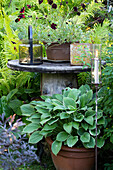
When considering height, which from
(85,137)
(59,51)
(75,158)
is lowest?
(75,158)

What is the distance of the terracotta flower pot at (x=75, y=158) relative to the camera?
240 cm

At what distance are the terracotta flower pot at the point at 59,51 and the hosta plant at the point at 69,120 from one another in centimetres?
37

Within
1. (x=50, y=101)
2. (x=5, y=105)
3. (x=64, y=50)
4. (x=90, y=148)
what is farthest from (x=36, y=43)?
(x=90, y=148)

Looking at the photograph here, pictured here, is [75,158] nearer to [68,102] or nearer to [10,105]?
[68,102]

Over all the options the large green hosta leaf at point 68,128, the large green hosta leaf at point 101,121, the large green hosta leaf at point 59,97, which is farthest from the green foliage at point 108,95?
the large green hosta leaf at point 59,97

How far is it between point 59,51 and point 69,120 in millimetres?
806

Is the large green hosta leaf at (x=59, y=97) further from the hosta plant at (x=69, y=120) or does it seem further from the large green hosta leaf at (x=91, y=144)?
the large green hosta leaf at (x=91, y=144)

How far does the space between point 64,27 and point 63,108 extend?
961 mm

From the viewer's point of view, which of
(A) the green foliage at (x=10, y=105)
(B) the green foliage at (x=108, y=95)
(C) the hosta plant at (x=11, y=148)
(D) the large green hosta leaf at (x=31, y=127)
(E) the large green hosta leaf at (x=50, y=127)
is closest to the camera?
(C) the hosta plant at (x=11, y=148)

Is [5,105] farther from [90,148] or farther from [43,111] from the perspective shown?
[90,148]

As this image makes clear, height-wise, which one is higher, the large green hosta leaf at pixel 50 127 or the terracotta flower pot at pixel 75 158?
the large green hosta leaf at pixel 50 127

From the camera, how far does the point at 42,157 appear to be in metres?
3.02

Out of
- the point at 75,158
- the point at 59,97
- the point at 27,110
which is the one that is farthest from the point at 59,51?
the point at 75,158

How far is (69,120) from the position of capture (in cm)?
254
